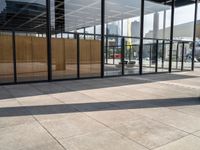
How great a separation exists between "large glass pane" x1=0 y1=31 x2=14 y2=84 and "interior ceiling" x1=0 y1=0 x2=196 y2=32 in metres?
→ 4.66

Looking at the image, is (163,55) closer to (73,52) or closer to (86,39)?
(86,39)

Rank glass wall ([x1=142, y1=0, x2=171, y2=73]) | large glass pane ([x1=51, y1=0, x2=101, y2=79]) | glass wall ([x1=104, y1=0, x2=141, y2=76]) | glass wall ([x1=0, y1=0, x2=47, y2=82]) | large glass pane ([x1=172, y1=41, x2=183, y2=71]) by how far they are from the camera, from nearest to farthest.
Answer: glass wall ([x1=0, y1=0, x2=47, y2=82])
large glass pane ([x1=51, y1=0, x2=101, y2=79])
glass wall ([x1=104, y1=0, x2=141, y2=76])
glass wall ([x1=142, y1=0, x2=171, y2=73])
large glass pane ([x1=172, y1=41, x2=183, y2=71])

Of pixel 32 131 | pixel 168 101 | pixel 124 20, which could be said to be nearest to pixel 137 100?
pixel 168 101

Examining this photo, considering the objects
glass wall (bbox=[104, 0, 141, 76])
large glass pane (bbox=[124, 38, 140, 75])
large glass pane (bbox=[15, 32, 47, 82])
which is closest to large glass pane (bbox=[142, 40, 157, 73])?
large glass pane (bbox=[124, 38, 140, 75])

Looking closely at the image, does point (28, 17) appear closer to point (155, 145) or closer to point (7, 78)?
point (7, 78)

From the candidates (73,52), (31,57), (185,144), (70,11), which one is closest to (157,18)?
(70,11)

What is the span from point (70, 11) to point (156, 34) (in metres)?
7.60

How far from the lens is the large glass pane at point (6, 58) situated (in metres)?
9.93

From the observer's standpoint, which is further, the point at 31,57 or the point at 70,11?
the point at 70,11

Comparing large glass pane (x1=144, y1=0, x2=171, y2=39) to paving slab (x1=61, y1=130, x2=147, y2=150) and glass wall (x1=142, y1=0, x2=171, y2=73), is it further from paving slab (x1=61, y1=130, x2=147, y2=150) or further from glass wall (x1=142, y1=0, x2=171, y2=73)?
paving slab (x1=61, y1=130, x2=147, y2=150)

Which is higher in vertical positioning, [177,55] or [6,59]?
[177,55]

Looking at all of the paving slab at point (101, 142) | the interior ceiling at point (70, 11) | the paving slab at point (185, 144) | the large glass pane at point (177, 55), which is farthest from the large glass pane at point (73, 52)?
the paving slab at point (185, 144)

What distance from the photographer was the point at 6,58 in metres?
10.1

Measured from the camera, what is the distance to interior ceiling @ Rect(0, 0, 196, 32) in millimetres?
15102
